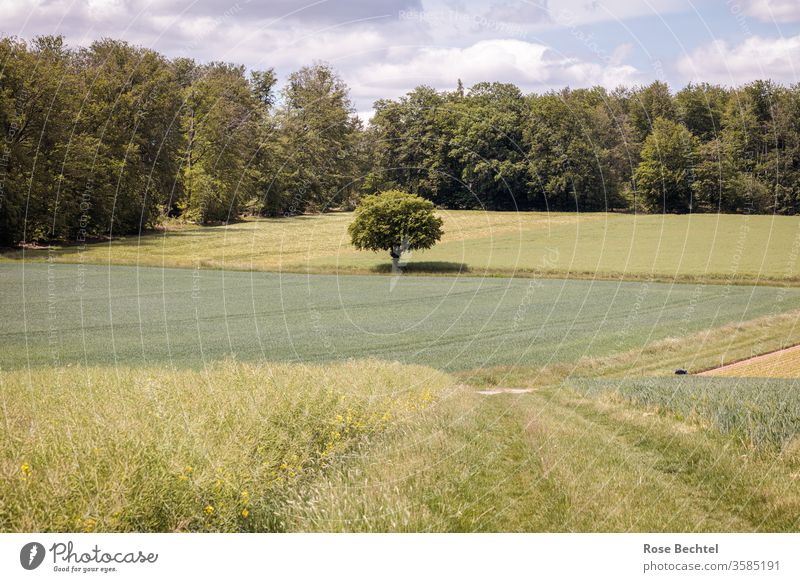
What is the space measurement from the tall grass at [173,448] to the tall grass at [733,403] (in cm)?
408

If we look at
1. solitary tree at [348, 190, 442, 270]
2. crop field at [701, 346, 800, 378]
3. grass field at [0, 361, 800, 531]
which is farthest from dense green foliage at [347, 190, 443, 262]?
grass field at [0, 361, 800, 531]

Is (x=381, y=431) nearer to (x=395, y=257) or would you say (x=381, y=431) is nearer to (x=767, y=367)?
(x=767, y=367)

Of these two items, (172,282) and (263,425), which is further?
(172,282)

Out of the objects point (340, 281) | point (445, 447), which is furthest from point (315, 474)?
point (340, 281)

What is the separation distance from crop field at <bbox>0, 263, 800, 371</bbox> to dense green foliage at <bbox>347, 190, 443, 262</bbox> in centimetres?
300

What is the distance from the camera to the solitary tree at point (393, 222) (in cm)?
2567

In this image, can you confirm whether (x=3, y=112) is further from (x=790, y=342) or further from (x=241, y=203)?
(x=790, y=342)

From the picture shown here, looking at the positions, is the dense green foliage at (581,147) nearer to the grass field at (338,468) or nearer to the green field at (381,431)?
the green field at (381,431)

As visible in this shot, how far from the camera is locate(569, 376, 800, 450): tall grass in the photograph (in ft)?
32.7

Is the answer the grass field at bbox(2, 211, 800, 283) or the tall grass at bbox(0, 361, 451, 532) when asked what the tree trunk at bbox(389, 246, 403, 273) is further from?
the tall grass at bbox(0, 361, 451, 532)

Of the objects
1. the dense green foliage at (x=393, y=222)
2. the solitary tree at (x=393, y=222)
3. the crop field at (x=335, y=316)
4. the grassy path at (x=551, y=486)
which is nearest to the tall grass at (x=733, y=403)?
the grassy path at (x=551, y=486)

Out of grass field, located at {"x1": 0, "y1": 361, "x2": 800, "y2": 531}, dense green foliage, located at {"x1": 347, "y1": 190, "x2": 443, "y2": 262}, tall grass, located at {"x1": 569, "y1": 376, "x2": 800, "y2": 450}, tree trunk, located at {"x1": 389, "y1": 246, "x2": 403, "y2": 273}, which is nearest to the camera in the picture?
grass field, located at {"x1": 0, "y1": 361, "x2": 800, "y2": 531}

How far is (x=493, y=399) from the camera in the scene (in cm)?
1584
